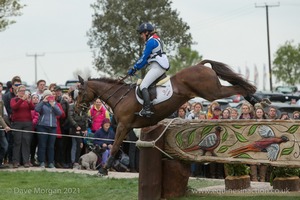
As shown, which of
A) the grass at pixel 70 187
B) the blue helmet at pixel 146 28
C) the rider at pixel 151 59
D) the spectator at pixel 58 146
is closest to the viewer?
the grass at pixel 70 187

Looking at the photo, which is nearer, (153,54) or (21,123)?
(153,54)

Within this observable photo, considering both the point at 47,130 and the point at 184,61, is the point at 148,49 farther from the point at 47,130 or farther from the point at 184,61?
the point at 184,61

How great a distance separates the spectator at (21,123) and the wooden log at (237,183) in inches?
254

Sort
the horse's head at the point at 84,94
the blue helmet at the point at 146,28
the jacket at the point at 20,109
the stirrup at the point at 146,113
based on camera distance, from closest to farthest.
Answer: the stirrup at the point at 146,113, the blue helmet at the point at 146,28, the horse's head at the point at 84,94, the jacket at the point at 20,109

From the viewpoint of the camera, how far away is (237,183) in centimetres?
1270

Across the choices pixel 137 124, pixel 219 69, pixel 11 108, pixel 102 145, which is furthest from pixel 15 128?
pixel 219 69

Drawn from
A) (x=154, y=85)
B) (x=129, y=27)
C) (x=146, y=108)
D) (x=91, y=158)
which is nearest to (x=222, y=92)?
(x=154, y=85)

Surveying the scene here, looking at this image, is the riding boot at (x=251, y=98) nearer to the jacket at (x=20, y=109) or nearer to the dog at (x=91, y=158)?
the dog at (x=91, y=158)

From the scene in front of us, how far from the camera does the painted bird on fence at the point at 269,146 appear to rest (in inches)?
431

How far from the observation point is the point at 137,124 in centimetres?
1388

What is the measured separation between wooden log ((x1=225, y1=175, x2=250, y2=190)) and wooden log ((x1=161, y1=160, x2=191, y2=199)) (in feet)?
4.57

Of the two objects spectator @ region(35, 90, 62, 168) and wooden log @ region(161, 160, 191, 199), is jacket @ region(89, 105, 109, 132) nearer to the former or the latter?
spectator @ region(35, 90, 62, 168)

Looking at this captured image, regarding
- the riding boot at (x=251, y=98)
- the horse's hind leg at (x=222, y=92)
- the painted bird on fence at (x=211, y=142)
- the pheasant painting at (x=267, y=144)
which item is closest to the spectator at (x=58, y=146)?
the horse's hind leg at (x=222, y=92)

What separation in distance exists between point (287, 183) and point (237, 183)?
97 centimetres
